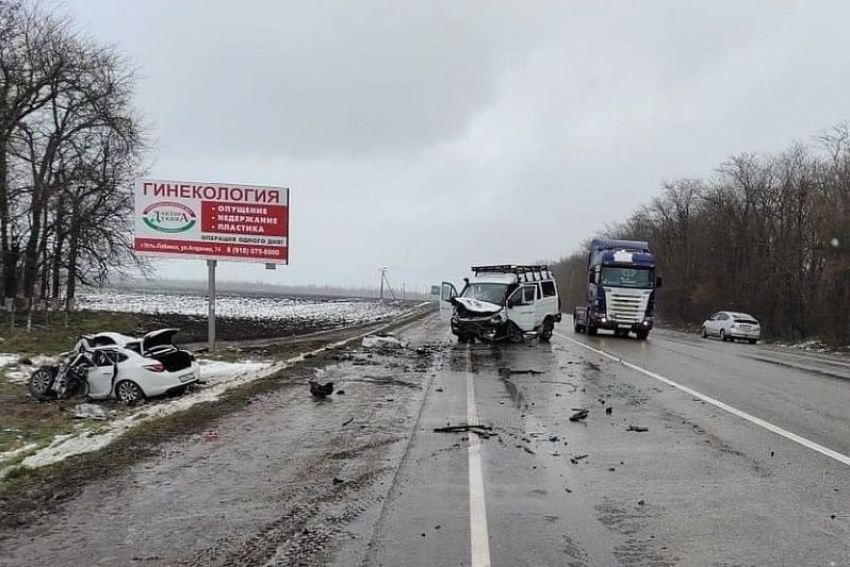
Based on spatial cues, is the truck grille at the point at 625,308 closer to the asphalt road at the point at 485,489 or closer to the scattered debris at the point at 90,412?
the asphalt road at the point at 485,489

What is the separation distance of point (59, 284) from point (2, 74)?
11.2m

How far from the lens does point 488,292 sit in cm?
2452

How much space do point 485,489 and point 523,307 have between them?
60.0ft

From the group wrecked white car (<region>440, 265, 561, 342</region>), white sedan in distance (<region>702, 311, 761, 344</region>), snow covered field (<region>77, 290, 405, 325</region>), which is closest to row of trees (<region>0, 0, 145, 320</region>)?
snow covered field (<region>77, 290, 405, 325</region>)

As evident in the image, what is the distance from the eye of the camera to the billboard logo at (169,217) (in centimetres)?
2023

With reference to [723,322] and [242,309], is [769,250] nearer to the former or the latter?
[723,322]

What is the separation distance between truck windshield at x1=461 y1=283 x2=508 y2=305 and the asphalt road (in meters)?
12.4

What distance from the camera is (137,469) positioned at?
22.8 feet

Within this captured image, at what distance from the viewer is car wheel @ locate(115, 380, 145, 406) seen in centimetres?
1254

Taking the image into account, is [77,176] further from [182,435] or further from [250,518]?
[250,518]

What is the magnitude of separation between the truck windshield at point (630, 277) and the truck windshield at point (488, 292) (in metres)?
6.00

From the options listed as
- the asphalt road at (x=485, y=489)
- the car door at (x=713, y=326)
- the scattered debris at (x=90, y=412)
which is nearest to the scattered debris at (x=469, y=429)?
the asphalt road at (x=485, y=489)

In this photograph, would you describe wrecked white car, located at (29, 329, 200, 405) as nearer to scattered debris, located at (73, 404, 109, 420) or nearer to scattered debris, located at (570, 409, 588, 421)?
scattered debris, located at (73, 404, 109, 420)

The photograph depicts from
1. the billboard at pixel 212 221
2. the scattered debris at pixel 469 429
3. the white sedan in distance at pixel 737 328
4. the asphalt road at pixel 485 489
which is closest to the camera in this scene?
the asphalt road at pixel 485 489
